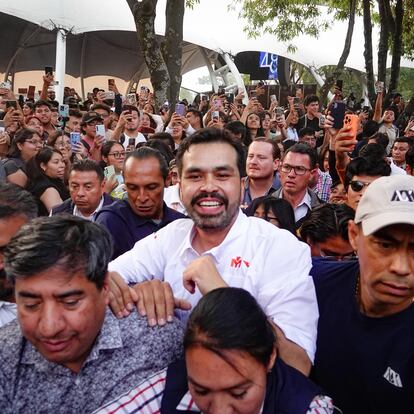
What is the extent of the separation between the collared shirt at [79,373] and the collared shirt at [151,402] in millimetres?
58

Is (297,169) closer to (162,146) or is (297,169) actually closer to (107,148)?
(162,146)

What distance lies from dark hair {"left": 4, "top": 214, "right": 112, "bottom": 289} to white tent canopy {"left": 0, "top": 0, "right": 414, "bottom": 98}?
2215cm

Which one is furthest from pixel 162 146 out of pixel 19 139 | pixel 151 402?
pixel 151 402

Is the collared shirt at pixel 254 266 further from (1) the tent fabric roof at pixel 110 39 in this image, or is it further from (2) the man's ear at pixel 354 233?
(1) the tent fabric roof at pixel 110 39

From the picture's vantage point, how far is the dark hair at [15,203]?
2.31 metres

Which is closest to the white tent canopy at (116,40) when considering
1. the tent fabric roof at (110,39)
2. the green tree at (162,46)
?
the tent fabric roof at (110,39)

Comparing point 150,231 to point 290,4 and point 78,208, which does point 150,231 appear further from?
point 290,4

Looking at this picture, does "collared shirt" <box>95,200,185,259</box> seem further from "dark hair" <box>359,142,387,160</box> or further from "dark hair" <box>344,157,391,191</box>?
"dark hair" <box>359,142,387,160</box>

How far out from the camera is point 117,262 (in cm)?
235

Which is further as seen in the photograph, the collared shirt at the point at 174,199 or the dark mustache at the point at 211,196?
the collared shirt at the point at 174,199

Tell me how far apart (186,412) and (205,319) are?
0.30m

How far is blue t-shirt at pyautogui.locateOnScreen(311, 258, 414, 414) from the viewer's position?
1.76 meters

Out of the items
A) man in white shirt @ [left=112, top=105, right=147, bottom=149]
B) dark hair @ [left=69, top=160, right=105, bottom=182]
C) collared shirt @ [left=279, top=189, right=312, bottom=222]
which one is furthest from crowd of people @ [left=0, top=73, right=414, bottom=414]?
man in white shirt @ [left=112, top=105, right=147, bottom=149]

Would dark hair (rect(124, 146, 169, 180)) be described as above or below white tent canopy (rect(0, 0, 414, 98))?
below
